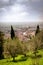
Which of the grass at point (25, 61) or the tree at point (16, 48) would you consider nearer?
the grass at point (25, 61)

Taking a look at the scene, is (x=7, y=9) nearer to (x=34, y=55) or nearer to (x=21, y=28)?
(x=21, y=28)

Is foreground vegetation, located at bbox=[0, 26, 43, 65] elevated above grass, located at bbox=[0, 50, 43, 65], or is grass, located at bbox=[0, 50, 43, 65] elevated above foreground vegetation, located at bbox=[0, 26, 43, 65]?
foreground vegetation, located at bbox=[0, 26, 43, 65]

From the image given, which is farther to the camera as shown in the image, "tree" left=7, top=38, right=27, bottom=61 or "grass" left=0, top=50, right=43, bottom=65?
"tree" left=7, top=38, right=27, bottom=61

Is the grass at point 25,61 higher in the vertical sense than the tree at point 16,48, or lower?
lower

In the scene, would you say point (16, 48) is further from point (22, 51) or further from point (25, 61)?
point (25, 61)

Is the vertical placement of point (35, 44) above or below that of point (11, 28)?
below

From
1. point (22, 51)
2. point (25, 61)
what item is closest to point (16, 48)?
point (22, 51)

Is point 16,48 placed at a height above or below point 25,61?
above

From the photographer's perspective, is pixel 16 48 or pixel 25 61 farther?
pixel 16 48

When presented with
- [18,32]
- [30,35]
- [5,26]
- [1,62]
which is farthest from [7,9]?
[1,62]

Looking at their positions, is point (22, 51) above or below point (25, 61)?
above

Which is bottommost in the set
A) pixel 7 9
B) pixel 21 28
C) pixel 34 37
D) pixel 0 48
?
pixel 0 48
